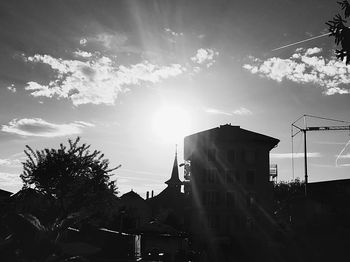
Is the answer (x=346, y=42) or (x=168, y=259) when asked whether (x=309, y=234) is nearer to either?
(x=168, y=259)

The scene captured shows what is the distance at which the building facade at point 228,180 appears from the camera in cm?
4978

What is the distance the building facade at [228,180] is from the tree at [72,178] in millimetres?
26995

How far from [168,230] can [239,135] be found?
106 ft

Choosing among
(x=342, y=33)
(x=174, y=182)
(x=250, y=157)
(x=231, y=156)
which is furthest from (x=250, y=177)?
(x=342, y=33)

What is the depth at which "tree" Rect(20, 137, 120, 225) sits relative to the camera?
23312 millimetres

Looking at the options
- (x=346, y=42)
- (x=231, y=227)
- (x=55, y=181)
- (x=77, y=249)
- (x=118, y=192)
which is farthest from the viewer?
(x=231, y=227)

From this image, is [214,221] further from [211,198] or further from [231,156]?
[231,156]

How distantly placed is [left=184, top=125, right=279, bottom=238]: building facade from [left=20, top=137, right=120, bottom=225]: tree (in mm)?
26995

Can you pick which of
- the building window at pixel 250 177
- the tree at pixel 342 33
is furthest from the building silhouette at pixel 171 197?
the tree at pixel 342 33

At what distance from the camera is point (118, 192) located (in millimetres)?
27188

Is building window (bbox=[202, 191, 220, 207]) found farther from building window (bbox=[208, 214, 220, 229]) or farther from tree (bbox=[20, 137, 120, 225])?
tree (bbox=[20, 137, 120, 225])

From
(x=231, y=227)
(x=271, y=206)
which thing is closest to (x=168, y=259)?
(x=231, y=227)

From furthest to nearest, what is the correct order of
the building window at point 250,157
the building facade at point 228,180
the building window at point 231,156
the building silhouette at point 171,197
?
the building silhouette at point 171,197 < the building window at point 231,156 < the building window at point 250,157 < the building facade at point 228,180

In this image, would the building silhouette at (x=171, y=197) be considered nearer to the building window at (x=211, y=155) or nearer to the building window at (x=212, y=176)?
the building window at (x=212, y=176)
